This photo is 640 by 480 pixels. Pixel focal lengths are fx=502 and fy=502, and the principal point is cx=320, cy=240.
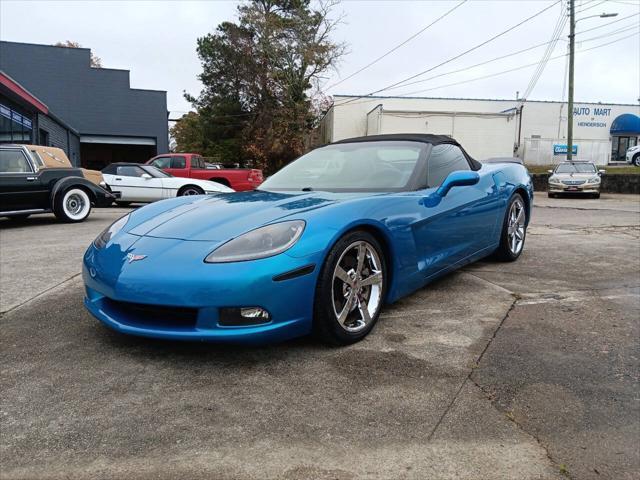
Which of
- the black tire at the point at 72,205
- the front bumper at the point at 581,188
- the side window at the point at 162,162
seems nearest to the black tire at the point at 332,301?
the black tire at the point at 72,205

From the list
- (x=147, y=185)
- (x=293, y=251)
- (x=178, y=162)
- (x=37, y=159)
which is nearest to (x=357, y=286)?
(x=293, y=251)

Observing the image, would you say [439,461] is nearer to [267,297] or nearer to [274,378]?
[274,378]

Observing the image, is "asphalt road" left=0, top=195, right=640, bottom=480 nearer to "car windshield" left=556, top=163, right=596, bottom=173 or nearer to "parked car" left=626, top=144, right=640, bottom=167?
A: "car windshield" left=556, top=163, right=596, bottom=173

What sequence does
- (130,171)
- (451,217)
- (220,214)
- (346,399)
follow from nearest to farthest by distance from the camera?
(346,399) → (220,214) → (451,217) → (130,171)

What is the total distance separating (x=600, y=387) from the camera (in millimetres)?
2461

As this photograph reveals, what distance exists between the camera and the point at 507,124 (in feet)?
103

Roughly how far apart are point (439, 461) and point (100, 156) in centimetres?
4150

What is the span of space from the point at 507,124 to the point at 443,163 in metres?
30.1

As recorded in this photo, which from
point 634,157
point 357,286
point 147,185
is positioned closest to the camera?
point 357,286

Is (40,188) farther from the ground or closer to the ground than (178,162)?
closer to the ground

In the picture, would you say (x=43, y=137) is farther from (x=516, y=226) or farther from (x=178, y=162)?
(x=516, y=226)

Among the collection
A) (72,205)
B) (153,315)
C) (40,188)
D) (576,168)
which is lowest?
(153,315)

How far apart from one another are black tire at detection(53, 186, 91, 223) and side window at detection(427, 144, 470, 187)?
296 inches

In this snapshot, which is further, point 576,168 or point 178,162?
point 576,168
